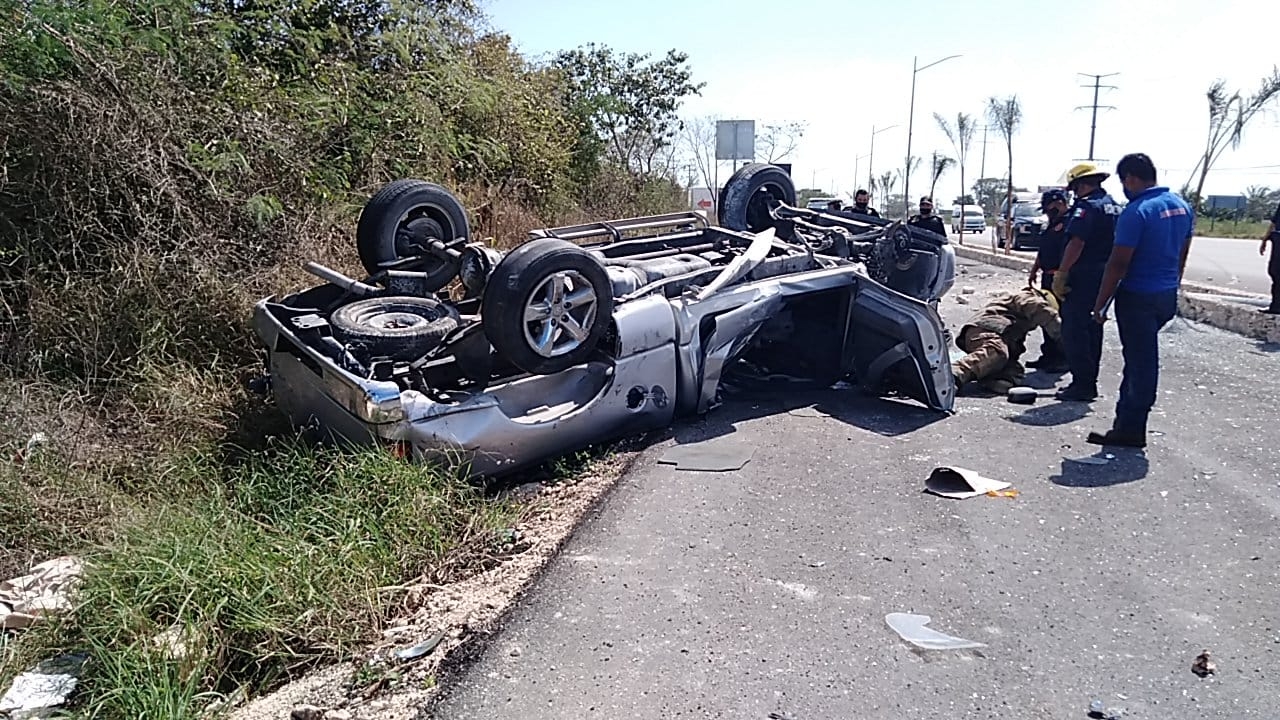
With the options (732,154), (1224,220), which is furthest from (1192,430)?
(1224,220)

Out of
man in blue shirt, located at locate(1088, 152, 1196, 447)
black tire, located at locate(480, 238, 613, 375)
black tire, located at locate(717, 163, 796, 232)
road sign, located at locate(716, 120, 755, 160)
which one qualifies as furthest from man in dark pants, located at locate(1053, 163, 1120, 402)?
road sign, located at locate(716, 120, 755, 160)

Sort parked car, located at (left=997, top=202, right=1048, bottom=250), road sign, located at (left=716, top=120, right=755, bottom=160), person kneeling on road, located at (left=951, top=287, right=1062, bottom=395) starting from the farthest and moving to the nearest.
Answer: parked car, located at (left=997, top=202, right=1048, bottom=250) → road sign, located at (left=716, top=120, right=755, bottom=160) → person kneeling on road, located at (left=951, top=287, right=1062, bottom=395)

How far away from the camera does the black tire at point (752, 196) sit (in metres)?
7.55

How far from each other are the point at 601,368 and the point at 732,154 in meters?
14.2

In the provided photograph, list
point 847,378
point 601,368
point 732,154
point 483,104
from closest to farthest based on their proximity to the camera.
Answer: point 601,368 → point 847,378 → point 483,104 → point 732,154

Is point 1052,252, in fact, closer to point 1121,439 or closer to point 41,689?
point 1121,439

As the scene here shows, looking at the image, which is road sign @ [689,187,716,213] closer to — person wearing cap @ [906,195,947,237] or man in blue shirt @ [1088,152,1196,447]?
person wearing cap @ [906,195,947,237]

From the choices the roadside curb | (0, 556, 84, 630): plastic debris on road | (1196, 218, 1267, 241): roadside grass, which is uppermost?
the roadside curb

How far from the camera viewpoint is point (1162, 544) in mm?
3881

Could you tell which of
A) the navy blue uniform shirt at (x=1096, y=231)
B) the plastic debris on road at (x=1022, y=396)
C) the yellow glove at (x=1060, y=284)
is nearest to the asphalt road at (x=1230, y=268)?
the navy blue uniform shirt at (x=1096, y=231)

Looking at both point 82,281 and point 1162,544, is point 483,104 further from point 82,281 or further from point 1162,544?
point 1162,544

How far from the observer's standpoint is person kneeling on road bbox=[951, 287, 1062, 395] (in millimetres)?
6746

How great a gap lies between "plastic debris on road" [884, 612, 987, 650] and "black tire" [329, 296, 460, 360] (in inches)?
103

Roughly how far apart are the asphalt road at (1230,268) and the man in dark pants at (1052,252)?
6.79m
